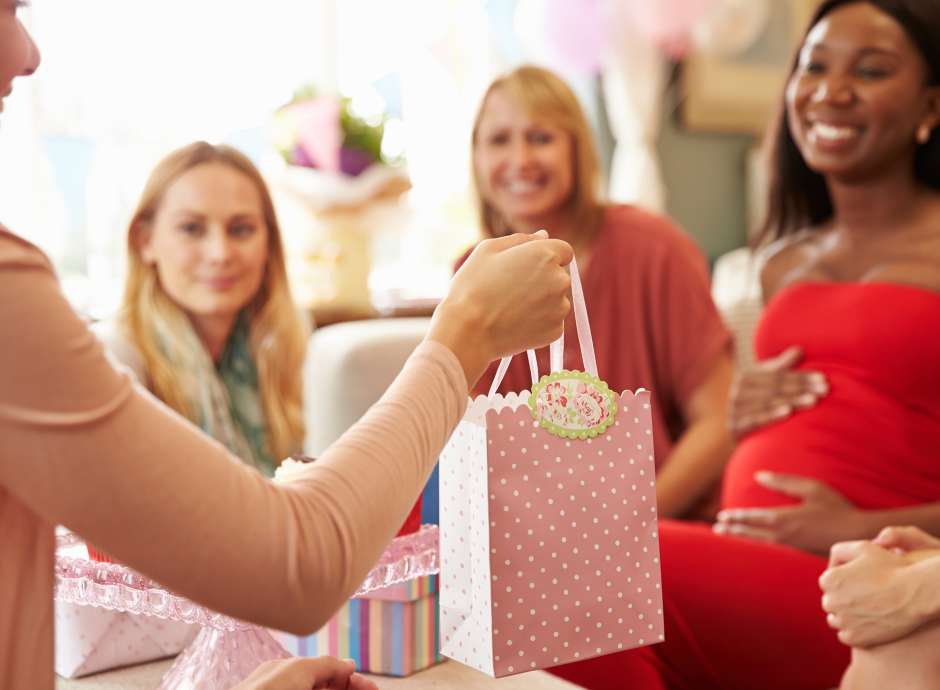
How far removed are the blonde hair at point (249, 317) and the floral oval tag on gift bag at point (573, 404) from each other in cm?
107

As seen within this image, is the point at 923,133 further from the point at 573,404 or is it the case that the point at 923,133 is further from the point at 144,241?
the point at 144,241

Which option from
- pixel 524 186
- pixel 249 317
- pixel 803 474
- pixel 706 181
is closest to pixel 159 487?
pixel 803 474

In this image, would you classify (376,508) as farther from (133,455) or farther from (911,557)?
(911,557)

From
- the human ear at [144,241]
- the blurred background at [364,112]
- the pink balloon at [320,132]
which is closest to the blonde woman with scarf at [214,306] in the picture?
the human ear at [144,241]

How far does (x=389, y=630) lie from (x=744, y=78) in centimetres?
329

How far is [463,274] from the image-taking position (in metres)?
0.78

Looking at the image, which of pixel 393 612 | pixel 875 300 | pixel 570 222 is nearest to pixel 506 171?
pixel 570 222

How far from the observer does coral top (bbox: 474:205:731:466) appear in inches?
77.6

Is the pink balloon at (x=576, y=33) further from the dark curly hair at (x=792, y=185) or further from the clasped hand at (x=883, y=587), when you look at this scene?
the clasped hand at (x=883, y=587)

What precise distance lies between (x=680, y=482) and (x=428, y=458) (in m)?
1.22

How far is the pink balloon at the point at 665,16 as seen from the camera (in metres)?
3.46

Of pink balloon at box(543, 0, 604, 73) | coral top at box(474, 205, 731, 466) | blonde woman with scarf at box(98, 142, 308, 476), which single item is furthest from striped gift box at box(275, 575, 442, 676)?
pink balloon at box(543, 0, 604, 73)

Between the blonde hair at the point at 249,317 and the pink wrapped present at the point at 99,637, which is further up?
the blonde hair at the point at 249,317

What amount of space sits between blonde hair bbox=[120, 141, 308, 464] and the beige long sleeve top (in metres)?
1.15
